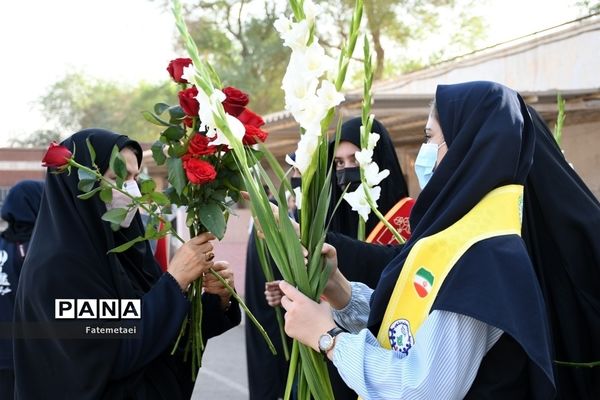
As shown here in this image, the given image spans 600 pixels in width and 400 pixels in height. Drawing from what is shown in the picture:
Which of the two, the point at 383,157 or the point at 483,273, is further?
the point at 383,157

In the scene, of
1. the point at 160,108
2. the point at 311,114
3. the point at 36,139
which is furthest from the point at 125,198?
the point at 36,139

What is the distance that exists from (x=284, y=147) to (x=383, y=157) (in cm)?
1081

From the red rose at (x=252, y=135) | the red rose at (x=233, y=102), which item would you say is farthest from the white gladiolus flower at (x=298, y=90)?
the red rose at (x=233, y=102)

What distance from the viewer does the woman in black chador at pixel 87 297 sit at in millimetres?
2904

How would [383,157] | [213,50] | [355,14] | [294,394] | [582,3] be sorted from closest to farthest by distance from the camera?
[355,14] < [294,394] < [383,157] < [582,3] < [213,50]

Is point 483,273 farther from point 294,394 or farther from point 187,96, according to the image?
point 294,394

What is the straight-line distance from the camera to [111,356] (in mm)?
2922

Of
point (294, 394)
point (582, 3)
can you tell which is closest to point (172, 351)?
point (294, 394)

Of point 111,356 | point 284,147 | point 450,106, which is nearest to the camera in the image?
point 450,106

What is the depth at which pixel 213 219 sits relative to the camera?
111 inches

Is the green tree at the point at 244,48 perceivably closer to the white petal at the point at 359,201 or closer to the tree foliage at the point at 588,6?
the tree foliage at the point at 588,6

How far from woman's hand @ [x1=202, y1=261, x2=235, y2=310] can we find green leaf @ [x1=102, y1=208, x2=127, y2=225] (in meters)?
0.51

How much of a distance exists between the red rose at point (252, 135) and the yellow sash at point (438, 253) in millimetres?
561

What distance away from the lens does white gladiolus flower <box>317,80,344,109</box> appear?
205 centimetres
